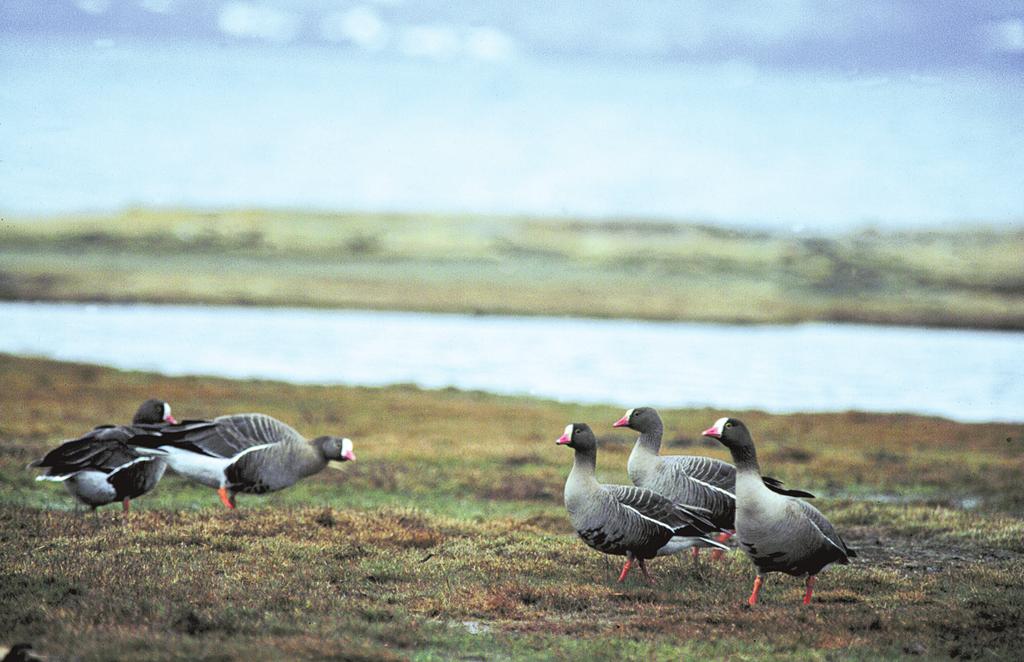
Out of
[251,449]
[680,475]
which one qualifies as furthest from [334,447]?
[680,475]

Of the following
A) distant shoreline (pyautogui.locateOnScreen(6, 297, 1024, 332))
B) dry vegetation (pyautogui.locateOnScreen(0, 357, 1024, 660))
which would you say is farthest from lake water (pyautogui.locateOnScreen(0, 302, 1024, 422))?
dry vegetation (pyautogui.locateOnScreen(0, 357, 1024, 660))

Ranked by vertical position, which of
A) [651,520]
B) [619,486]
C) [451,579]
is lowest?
[451,579]

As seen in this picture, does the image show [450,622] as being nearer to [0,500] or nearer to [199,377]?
[0,500]

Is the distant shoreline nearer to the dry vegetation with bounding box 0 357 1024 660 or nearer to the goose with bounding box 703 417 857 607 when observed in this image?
the dry vegetation with bounding box 0 357 1024 660

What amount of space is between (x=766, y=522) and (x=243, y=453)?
31.6 ft

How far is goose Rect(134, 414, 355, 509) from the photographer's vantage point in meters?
18.9

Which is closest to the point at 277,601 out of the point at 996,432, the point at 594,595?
the point at 594,595

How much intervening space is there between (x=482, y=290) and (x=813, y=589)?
136631 mm

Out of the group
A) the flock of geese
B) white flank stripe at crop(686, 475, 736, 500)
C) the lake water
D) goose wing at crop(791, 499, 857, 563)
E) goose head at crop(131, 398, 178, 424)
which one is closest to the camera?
the flock of geese

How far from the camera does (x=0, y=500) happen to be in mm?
20547

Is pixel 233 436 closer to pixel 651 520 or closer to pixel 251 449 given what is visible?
pixel 251 449

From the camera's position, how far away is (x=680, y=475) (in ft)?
54.3

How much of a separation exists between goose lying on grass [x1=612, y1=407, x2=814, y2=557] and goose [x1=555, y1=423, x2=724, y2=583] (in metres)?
1.12

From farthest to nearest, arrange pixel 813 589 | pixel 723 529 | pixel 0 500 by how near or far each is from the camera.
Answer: pixel 0 500, pixel 723 529, pixel 813 589
